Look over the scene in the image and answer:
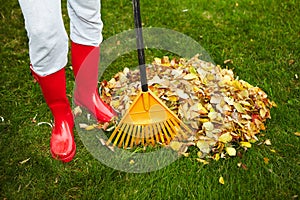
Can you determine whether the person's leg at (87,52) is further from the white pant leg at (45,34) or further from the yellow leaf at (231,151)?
the yellow leaf at (231,151)

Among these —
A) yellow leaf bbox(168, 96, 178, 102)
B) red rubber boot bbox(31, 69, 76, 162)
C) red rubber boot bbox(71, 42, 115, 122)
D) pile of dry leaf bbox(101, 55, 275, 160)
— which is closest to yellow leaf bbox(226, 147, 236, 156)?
pile of dry leaf bbox(101, 55, 275, 160)

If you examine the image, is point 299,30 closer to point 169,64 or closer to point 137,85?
point 169,64

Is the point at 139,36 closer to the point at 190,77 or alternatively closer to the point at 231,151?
the point at 190,77

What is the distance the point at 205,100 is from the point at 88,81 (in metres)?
0.61

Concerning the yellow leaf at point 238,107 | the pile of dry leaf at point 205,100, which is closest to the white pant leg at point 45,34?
the pile of dry leaf at point 205,100

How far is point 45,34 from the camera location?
158cm

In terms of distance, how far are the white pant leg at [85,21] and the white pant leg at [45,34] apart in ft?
0.58

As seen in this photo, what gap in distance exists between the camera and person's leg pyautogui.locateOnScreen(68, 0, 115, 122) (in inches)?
71.0

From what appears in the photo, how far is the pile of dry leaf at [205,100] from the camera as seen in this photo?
2004 millimetres

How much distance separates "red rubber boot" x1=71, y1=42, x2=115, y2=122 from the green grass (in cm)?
18

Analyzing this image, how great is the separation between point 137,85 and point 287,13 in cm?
136

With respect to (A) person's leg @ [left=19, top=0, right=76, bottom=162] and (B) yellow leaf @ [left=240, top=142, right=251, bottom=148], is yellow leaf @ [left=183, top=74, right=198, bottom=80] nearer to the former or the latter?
(B) yellow leaf @ [left=240, top=142, right=251, bottom=148]

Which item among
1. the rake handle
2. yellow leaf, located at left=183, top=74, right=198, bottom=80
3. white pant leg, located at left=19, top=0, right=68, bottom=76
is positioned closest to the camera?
white pant leg, located at left=19, top=0, right=68, bottom=76

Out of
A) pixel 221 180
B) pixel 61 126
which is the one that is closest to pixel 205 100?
pixel 221 180
